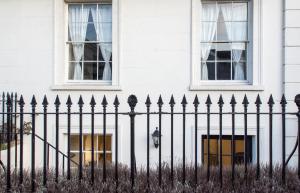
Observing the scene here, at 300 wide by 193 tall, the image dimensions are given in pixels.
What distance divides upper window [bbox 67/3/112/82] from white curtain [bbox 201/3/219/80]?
7.05 ft

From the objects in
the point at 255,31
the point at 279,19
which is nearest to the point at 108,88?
the point at 255,31

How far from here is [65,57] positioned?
879cm

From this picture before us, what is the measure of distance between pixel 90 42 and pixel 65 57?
0.68 metres

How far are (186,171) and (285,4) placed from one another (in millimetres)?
4955

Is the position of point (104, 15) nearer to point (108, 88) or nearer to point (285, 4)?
point (108, 88)

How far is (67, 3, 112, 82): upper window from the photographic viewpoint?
8.86 metres

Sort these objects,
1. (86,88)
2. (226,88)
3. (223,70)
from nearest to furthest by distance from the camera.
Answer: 1. (226,88)
2. (86,88)
3. (223,70)

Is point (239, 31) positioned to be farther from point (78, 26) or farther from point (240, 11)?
point (78, 26)

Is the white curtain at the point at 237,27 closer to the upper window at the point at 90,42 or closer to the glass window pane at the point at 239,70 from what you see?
the glass window pane at the point at 239,70

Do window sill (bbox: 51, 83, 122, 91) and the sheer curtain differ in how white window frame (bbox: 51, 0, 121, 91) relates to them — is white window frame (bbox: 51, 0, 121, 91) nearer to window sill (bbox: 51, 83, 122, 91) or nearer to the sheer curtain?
window sill (bbox: 51, 83, 122, 91)

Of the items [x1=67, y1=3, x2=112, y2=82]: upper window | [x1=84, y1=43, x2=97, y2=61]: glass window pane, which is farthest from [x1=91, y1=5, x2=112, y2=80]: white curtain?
[x1=84, y1=43, x2=97, y2=61]: glass window pane

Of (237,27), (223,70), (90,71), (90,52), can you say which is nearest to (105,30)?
(90,52)

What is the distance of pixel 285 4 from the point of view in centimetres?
815

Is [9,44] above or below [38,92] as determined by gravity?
above
